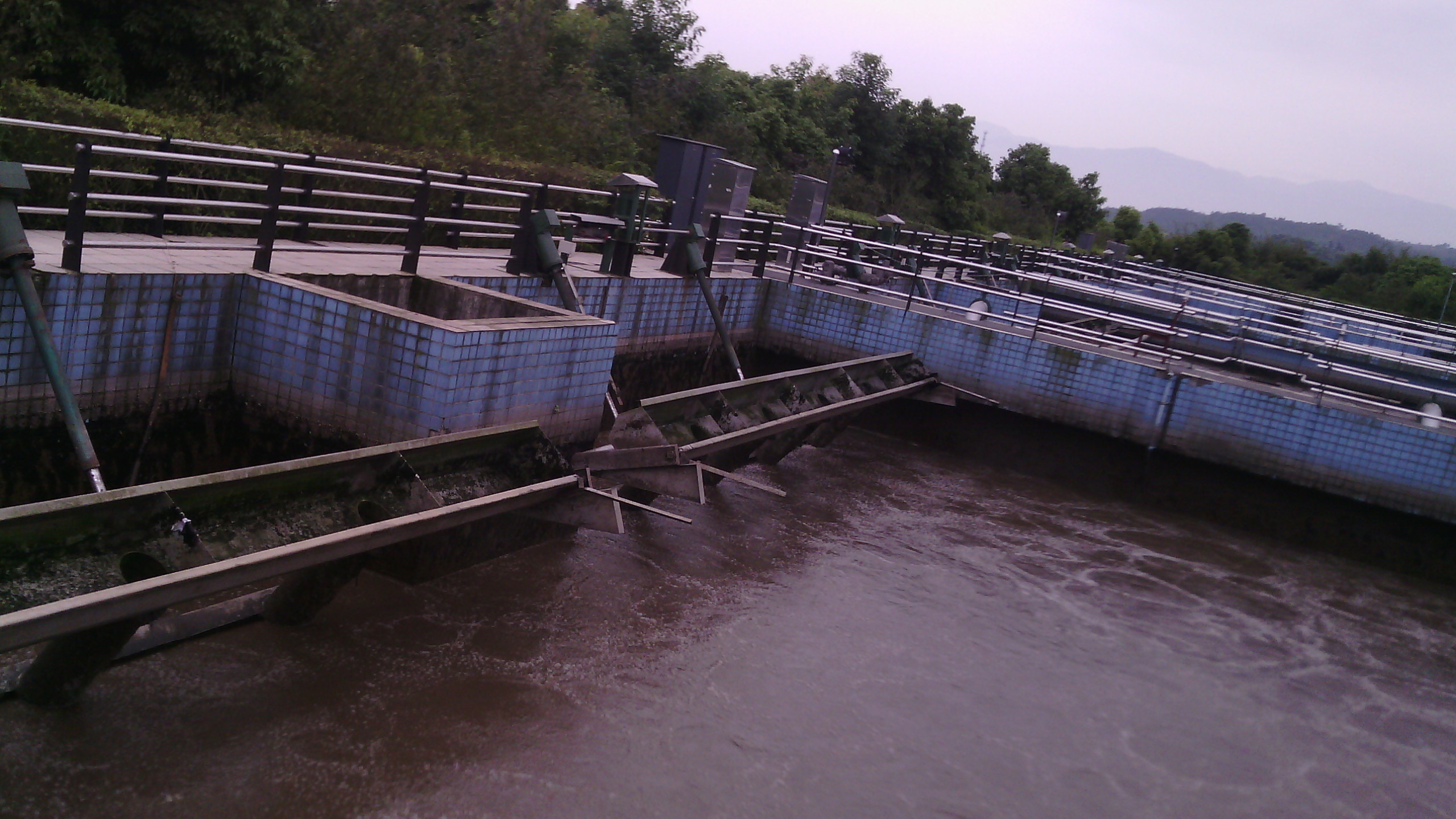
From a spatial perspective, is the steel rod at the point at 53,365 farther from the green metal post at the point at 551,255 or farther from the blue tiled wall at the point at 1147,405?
the blue tiled wall at the point at 1147,405

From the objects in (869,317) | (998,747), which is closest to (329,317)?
(998,747)

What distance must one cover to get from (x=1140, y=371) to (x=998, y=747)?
6837 millimetres

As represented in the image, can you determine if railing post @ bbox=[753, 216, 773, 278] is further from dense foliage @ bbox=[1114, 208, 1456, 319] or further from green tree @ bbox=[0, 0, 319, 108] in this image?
dense foliage @ bbox=[1114, 208, 1456, 319]

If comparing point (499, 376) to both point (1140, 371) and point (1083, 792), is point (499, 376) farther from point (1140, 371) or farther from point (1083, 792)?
point (1140, 371)

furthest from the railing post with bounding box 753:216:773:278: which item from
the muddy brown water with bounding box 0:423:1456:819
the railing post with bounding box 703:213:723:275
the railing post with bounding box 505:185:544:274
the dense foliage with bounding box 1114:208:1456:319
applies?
the dense foliage with bounding box 1114:208:1456:319

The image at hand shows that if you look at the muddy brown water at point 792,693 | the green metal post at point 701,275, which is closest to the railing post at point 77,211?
the muddy brown water at point 792,693

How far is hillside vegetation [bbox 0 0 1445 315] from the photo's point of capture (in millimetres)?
10414

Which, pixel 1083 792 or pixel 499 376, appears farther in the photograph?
pixel 499 376

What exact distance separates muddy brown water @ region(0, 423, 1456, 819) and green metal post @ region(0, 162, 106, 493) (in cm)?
107

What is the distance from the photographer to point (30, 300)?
4.80 m

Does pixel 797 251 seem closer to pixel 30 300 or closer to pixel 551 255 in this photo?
pixel 551 255

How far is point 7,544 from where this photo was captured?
3.57 meters

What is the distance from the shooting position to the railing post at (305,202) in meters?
7.26

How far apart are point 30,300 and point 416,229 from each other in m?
2.99
